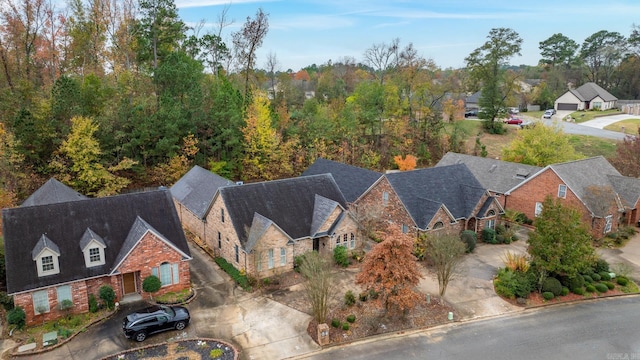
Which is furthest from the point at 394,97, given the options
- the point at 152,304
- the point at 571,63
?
the point at 571,63

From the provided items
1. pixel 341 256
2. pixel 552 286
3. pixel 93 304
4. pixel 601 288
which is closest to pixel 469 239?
pixel 552 286

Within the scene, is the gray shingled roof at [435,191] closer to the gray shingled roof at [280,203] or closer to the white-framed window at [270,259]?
the gray shingled roof at [280,203]

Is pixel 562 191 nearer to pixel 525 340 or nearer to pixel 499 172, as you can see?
pixel 499 172

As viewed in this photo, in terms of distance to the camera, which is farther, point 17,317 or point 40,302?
point 40,302

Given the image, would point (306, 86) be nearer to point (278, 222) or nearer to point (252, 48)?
point (252, 48)

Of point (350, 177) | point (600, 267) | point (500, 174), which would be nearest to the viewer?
point (600, 267)

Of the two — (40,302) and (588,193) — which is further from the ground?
(588,193)
